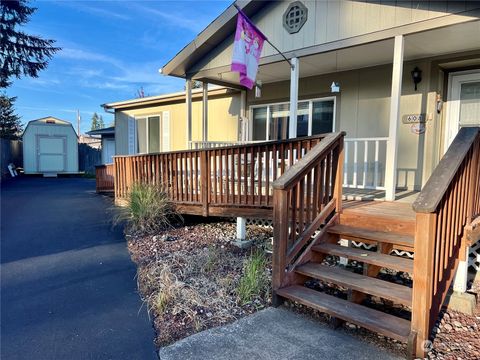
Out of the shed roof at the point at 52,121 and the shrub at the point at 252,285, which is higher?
the shed roof at the point at 52,121

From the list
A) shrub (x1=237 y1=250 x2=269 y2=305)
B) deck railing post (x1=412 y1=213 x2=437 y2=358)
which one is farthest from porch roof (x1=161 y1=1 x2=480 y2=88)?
shrub (x1=237 y1=250 x2=269 y2=305)

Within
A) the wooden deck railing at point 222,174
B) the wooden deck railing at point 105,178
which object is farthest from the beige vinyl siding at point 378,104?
the wooden deck railing at point 105,178

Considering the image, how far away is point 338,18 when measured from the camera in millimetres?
5512

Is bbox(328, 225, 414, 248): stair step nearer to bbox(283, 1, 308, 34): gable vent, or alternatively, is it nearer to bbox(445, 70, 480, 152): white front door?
bbox(445, 70, 480, 152): white front door

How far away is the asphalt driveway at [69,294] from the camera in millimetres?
2545

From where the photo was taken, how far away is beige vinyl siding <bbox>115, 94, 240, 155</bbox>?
9367 millimetres

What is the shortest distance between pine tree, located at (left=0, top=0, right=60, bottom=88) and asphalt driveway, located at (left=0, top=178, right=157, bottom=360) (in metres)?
13.2

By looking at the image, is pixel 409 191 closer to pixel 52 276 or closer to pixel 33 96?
pixel 52 276

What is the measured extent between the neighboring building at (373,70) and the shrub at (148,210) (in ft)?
9.00

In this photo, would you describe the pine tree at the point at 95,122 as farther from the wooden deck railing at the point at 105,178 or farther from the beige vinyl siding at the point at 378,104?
the beige vinyl siding at the point at 378,104

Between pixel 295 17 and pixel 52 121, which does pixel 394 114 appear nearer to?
pixel 295 17

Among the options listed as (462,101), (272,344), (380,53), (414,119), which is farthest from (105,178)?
(462,101)

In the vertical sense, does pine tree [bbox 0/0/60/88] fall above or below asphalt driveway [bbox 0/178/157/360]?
above

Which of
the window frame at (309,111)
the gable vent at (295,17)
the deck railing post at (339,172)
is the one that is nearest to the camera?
the deck railing post at (339,172)
